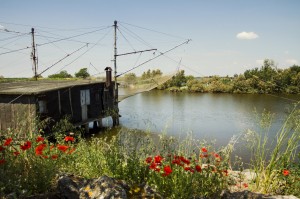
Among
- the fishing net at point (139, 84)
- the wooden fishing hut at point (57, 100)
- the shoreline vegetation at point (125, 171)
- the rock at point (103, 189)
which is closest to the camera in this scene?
the rock at point (103, 189)

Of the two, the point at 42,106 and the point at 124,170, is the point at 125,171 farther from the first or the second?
the point at 42,106

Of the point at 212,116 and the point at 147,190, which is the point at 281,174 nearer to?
the point at 147,190

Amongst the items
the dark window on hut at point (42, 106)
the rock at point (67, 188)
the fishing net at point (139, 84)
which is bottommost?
the rock at point (67, 188)

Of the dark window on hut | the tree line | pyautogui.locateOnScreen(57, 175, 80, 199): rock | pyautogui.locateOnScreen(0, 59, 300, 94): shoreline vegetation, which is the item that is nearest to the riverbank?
pyautogui.locateOnScreen(57, 175, 80, 199): rock

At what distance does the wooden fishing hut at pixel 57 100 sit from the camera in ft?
43.1

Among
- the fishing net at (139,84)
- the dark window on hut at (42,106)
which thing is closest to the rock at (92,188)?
the dark window on hut at (42,106)

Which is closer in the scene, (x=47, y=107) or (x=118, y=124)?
(x=47, y=107)

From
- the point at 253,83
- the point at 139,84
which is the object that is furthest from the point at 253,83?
the point at 139,84

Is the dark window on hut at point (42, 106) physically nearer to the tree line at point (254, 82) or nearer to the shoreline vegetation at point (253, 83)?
the shoreline vegetation at point (253, 83)

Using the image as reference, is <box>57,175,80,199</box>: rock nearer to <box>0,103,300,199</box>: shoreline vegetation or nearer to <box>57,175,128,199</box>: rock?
<box>57,175,128,199</box>: rock

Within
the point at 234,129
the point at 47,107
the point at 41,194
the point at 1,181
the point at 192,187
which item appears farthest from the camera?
the point at 234,129

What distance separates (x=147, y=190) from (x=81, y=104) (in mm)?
15102

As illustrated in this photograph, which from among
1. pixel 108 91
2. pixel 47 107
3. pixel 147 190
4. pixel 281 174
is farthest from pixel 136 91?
pixel 147 190

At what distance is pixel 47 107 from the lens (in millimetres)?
14539
